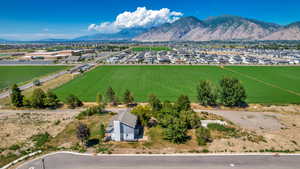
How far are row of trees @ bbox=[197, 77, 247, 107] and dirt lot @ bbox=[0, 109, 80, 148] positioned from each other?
33824 millimetres

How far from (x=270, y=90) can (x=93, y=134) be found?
59.7 metres

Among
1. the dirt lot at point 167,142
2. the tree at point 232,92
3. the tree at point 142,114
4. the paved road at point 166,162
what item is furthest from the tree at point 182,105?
the paved road at point 166,162

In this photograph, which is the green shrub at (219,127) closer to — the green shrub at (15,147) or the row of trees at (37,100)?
the green shrub at (15,147)

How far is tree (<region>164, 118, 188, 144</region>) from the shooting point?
28.8 m

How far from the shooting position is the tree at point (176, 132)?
28.8 metres

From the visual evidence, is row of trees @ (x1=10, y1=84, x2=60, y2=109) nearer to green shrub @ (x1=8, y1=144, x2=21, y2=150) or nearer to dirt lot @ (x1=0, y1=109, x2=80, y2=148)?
dirt lot @ (x1=0, y1=109, x2=80, y2=148)

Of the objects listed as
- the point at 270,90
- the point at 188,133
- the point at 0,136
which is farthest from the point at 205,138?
the point at 270,90

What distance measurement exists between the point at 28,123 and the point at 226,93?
4806 centimetres

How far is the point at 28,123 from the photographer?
37812mm

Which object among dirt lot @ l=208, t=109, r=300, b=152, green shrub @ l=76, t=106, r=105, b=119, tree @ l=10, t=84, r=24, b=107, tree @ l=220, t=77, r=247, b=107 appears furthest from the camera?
tree @ l=10, t=84, r=24, b=107

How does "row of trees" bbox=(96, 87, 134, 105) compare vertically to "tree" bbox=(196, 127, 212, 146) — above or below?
above

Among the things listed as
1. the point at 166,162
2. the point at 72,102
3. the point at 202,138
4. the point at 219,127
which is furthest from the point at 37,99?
the point at 219,127

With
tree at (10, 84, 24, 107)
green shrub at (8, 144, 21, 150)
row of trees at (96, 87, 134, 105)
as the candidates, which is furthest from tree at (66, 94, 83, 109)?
green shrub at (8, 144, 21, 150)

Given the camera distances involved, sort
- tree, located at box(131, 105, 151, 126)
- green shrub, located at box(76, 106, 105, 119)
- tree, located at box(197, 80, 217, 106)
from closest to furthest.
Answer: tree, located at box(131, 105, 151, 126), green shrub, located at box(76, 106, 105, 119), tree, located at box(197, 80, 217, 106)
